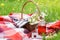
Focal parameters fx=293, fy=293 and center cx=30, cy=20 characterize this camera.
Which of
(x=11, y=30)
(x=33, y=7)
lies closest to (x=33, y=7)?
(x=33, y=7)

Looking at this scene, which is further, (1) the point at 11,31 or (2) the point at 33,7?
(2) the point at 33,7

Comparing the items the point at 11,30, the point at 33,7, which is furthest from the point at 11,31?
the point at 33,7

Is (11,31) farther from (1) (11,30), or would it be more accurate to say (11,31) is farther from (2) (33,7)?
(2) (33,7)

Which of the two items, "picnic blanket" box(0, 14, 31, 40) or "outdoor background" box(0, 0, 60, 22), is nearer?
"picnic blanket" box(0, 14, 31, 40)

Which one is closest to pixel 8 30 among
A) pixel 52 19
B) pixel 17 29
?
pixel 17 29

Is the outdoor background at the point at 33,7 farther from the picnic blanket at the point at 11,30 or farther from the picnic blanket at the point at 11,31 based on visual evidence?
the picnic blanket at the point at 11,31

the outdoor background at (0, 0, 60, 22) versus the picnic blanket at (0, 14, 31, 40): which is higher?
the outdoor background at (0, 0, 60, 22)

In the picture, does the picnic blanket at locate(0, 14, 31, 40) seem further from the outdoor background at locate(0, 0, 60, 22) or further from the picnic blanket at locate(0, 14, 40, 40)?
the outdoor background at locate(0, 0, 60, 22)

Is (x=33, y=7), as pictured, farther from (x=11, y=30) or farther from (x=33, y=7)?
(x=11, y=30)

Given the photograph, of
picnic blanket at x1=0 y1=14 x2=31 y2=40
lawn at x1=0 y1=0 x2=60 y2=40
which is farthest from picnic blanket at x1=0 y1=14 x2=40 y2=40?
lawn at x1=0 y1=0 x2=60 y2=40

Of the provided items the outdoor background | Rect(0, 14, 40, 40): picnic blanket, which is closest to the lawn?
the outdoor background

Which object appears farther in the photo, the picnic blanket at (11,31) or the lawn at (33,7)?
the lawn at (33,7)

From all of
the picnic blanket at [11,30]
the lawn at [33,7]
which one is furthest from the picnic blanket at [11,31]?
the lawn at [33,7]

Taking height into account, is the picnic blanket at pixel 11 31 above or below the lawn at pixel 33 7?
below
